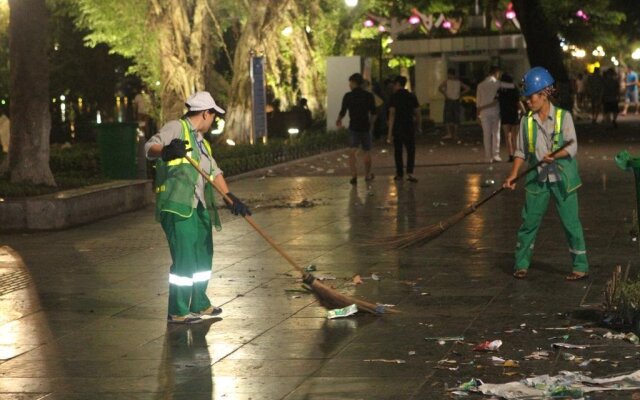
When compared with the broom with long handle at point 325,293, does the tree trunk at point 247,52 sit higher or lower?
higher

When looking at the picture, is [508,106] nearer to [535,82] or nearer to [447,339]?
[535,82]

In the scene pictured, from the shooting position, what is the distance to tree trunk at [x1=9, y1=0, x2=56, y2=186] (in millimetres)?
17328

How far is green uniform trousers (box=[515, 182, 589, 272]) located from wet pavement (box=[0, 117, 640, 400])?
200 millimetres

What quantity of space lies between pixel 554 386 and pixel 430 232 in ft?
15.9

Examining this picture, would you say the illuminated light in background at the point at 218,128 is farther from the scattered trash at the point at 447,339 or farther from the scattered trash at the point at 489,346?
the scattered trash at the point at 489,346

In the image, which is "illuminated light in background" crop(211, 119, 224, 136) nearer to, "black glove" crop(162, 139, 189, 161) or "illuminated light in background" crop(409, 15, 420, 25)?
"illuminated light in background" crop(409, 15, 420, 25)

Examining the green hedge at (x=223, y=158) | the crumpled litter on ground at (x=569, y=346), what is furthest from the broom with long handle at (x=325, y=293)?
the green hedge at (x=223, y=158)

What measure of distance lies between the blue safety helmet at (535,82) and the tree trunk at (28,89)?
8.34 metres

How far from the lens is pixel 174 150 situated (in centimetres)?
903

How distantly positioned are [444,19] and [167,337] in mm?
37518

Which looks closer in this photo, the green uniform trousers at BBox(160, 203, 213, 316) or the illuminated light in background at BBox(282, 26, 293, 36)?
Result: the green uniform trousers at BBox(160, 203, 213, 316)

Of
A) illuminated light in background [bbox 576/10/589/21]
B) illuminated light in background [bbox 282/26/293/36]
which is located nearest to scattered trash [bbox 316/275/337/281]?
illuminated light in background [bbox 282/26/293/36]

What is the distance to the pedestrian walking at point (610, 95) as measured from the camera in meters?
36.1

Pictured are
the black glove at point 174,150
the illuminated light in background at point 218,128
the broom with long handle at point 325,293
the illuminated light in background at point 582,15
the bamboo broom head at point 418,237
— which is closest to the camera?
the black glove at point 174,150
